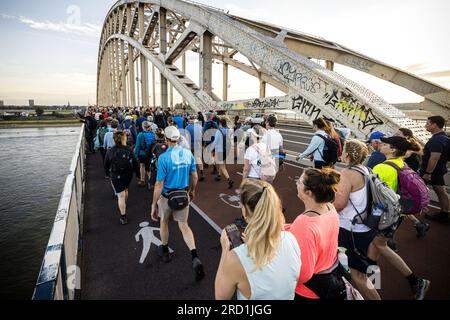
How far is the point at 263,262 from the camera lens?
4.70 feet

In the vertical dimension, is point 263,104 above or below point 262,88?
below

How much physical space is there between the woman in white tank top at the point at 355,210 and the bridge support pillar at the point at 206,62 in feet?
51.0

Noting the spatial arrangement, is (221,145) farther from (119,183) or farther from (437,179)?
(437,179)

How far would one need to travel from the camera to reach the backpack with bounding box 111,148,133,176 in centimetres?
506

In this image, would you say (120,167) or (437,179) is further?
(120,167)

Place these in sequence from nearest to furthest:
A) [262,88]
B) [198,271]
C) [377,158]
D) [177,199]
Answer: [198,271]
[177,199]
[377,158]
[262,88]

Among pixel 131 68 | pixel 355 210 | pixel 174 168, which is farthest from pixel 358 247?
pixel 131 68

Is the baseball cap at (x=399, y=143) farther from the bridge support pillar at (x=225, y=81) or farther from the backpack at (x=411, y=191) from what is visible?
the bridge support pillar at (x=225, y=81)

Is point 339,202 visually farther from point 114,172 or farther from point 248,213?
point 114,172

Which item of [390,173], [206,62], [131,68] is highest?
[131,68]

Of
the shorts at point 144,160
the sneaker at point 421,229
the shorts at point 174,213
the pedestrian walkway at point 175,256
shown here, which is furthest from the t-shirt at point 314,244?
the shorts at point 144,160

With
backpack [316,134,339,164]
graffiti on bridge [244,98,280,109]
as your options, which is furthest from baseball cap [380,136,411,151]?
graffiti on bridge [244,98,280,109]

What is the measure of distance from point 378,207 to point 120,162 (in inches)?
181
